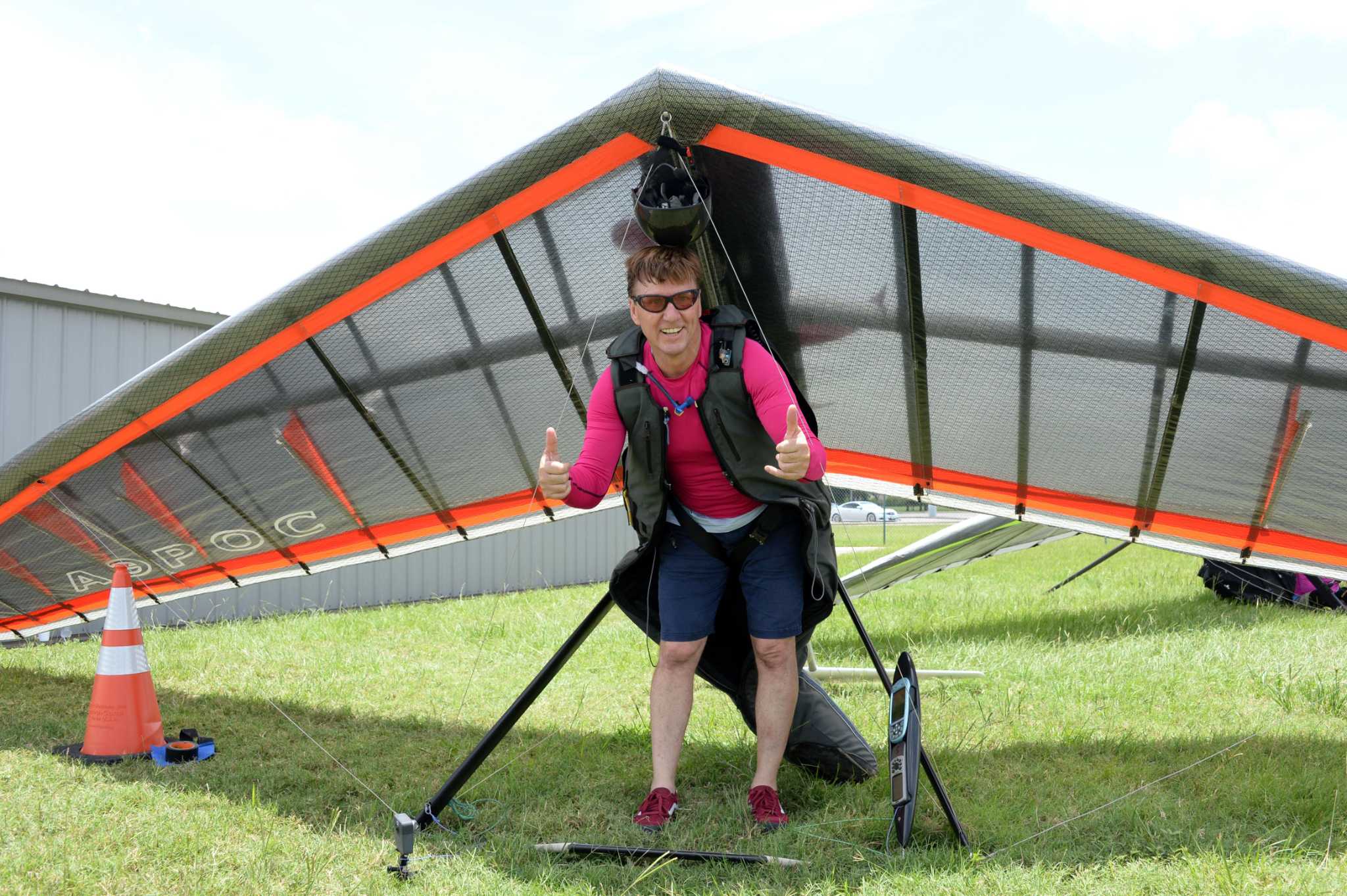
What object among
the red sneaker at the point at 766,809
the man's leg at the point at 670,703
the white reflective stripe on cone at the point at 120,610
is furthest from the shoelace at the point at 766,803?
the white reflective stripe on cone at the point at 120,610

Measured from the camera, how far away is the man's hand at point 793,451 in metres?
2.45

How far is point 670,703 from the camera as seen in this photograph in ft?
9.71

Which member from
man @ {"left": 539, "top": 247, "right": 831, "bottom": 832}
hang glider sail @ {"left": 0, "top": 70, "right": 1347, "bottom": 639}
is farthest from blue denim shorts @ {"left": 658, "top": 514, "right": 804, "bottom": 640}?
hang glider sail @ {"left": 0, "top": 70, "right": 1347, "bottom": 639}

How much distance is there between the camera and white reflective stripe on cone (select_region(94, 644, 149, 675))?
3.98 meters

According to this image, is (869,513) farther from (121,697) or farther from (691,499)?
(691,499)

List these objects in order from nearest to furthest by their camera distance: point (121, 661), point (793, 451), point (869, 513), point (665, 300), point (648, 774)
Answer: point (793, 451) → point (665, 300) → point (648, 774) → point (121, 661) → point (869, 513)

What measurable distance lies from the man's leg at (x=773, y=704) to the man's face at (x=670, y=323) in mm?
953

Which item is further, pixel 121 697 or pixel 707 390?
pixel 121 697

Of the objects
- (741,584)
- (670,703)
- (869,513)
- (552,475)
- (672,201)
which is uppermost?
(672,201)

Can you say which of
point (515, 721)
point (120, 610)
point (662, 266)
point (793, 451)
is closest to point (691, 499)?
point (793, 451)

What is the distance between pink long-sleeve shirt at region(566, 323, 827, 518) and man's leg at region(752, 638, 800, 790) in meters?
0.45

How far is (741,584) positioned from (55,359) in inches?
281

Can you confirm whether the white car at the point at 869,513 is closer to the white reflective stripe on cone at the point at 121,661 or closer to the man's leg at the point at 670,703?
the white reflective stripe on cone at the point at 121,661

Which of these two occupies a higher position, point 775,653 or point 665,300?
point 665,300
